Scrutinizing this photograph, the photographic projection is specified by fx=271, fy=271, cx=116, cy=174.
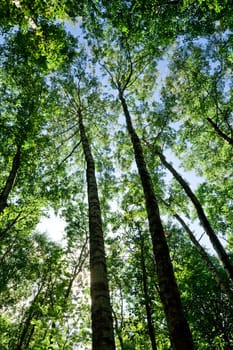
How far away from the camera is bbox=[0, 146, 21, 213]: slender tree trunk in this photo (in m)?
10.5

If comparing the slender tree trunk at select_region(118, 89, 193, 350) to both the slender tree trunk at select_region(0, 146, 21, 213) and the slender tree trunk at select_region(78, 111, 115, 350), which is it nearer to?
the slender tree trunk at select_region(78, 111, 115, 350)

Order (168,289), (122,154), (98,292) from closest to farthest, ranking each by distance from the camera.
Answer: (98,292)
(168,289)
(122,154)

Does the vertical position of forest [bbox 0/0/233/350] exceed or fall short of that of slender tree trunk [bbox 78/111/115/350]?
it exceeds it

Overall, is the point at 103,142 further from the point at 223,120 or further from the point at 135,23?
the point at 135,23

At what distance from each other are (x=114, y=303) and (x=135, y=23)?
19.7 metres

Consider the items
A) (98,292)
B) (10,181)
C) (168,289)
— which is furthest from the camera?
(10,181)

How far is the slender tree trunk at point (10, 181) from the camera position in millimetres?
10469

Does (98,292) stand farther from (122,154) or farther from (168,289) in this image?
(122,154)

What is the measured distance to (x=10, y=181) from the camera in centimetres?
1141

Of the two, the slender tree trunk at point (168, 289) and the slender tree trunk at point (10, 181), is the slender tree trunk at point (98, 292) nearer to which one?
the slender tree trunk at point (168, 289)

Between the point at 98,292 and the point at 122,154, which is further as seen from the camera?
the point at 122,154

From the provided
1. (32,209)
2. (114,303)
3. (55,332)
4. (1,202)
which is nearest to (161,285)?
(55,332)

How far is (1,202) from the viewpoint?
10344mm

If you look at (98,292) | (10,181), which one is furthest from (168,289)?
(10,181)
